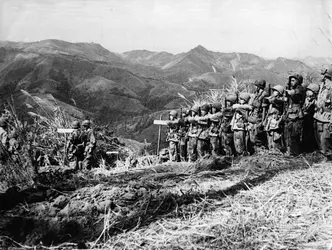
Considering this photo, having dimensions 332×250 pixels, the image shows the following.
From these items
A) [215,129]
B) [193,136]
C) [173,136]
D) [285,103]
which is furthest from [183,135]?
[285,103]

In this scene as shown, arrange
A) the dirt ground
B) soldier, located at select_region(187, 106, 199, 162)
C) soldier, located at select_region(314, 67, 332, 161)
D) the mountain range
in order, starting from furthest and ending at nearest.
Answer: the mountain range, soldier, located at select_region(187, 106, 199, 162), soldier, located at select_region(314, 67, 332, 161), the dirt ground

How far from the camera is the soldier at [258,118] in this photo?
867 centimetres

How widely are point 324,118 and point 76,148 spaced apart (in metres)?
6.42

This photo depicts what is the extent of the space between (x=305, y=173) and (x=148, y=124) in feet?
83.2

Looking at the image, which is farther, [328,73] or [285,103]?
[285,103]

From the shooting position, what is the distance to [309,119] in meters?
7.81

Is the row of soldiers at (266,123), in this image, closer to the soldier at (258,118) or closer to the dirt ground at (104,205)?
the soldier at (258,118)

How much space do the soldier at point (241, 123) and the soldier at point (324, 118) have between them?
5.97 feet

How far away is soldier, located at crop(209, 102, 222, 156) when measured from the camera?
958 cm

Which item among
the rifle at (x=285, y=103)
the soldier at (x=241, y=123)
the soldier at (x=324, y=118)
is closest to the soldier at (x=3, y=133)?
the soldier at (x=241, y=123)

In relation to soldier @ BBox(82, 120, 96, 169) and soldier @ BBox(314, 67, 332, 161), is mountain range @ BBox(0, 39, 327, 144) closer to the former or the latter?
soldier @ BBox(82, 120, 96, 169)

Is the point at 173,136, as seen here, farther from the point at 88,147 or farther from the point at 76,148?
the point at 76,148

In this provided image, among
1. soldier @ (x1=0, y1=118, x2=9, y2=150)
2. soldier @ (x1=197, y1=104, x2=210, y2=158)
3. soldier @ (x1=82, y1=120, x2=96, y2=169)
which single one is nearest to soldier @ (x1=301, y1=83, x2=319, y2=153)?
soldier @ (x1=197, y1=104, x2=210, y2=158)

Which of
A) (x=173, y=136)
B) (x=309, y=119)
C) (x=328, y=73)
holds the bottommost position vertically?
(x=173, y=136)
